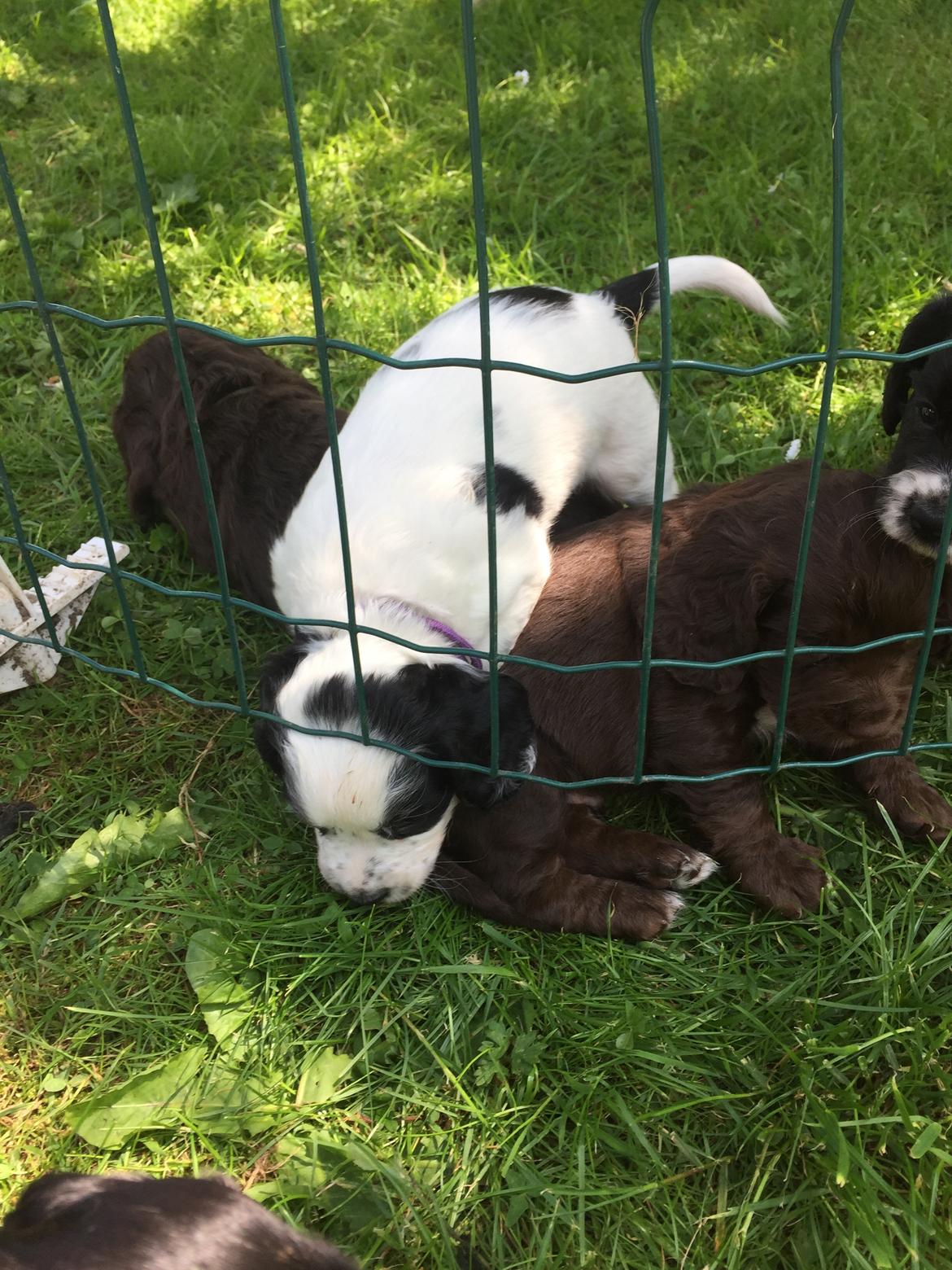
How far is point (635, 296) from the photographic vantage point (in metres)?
3.10

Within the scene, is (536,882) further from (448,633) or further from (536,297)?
(536,297)

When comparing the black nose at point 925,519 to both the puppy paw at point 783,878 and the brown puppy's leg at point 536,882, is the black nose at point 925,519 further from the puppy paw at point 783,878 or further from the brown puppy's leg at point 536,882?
the brown puppy's leg at point 536,882

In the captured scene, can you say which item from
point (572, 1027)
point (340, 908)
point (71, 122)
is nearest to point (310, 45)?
point (71, 122)

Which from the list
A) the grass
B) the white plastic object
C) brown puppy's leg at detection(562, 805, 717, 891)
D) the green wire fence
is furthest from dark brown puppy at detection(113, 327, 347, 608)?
brown puppy's leg at detection(562, 805, 717, 891)

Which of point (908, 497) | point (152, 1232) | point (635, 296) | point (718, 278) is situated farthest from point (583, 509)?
point (152, 1232)

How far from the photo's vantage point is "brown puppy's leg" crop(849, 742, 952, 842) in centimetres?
247

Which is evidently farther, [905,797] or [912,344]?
[912,344]

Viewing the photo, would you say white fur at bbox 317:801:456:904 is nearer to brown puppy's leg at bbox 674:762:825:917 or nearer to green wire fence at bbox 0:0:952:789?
green wire fence at bbox 0:0:952:789

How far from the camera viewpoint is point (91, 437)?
12.1ft

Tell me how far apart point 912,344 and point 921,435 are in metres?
0.37

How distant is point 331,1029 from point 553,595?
3.47ft

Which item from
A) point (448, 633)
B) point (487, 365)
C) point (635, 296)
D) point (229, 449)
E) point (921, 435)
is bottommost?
point (448, 633)

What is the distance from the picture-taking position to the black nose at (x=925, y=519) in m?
2.27

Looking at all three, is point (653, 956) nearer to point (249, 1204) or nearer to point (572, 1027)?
point (572, 1027)
